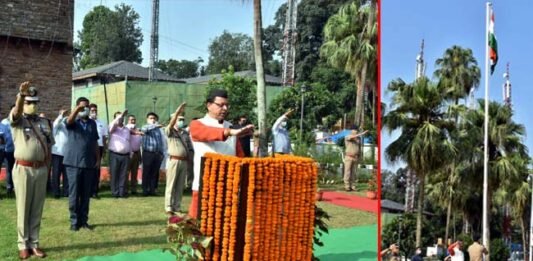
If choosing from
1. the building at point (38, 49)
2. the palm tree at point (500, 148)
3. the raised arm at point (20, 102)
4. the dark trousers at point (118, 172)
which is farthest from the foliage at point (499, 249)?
the raised arm at point (20, 102)

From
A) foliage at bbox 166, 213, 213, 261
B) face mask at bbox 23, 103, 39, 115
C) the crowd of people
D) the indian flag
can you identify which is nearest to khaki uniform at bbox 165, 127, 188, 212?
the crowd of people

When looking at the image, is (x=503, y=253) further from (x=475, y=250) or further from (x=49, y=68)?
(x=49, y=68)

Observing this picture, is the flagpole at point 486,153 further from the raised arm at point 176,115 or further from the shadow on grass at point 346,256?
the raised arm at point 176,115

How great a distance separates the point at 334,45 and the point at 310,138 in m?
0.48

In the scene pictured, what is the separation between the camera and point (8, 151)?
10.2 ft

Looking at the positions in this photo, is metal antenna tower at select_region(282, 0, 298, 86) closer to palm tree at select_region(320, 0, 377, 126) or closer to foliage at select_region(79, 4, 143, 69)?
palm tree at select_region(320, 0, 377, 126)

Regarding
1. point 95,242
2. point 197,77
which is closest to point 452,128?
point 197,77

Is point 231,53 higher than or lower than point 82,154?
higher

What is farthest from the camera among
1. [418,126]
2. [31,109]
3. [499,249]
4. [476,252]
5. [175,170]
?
[499,249]

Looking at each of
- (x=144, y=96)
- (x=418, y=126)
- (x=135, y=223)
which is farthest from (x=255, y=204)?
(x=135, y=223)

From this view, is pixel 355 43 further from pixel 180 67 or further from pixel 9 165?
pixel 9 165

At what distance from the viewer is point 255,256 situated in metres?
2.34

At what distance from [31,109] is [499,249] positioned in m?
3.65

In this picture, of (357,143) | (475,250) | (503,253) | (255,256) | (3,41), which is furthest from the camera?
(503,253)
